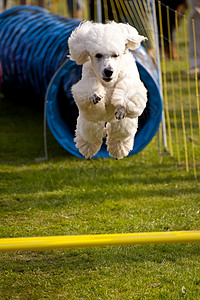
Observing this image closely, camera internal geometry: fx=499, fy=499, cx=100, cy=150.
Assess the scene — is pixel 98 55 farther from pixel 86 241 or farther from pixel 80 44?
pixel 86 241

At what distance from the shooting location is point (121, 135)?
9.11 feet

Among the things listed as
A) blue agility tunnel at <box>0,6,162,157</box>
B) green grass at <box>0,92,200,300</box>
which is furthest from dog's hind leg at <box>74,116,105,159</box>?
green grass at <box>0,92,200,300</box>

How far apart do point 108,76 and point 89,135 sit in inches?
20.3

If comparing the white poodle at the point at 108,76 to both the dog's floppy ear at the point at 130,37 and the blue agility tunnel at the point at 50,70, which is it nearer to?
the dog's floppy ear at the point at 130,37

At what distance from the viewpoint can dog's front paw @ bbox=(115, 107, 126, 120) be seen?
2428 millimetres

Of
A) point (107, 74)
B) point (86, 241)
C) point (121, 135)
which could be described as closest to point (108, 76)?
point (107, 74)

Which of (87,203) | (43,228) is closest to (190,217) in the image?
(87,203)

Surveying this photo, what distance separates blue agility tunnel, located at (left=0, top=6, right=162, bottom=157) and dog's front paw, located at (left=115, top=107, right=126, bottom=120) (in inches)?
42.8

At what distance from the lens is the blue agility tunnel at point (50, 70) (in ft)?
14.7

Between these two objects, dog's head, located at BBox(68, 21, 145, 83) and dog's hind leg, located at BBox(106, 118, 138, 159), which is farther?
dog's hind leg, located at BBox(106, 118, 138, 159)

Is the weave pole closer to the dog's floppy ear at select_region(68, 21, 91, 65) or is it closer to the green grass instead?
the green grass

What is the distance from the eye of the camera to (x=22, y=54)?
690 cm

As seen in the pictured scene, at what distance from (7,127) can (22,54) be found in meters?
1.03

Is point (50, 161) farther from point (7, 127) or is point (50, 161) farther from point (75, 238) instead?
point (75, 238)
